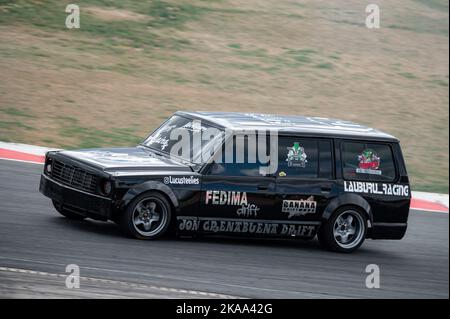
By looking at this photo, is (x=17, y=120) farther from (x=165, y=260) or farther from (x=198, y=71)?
(x=165, y=260)

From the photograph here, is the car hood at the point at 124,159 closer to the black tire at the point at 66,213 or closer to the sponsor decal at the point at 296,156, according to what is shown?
the black tire at the point at 66,213

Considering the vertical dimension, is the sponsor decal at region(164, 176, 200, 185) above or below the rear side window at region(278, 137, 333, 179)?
below

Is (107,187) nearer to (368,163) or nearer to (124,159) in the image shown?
(124,159)

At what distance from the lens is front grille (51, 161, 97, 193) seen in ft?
33.7

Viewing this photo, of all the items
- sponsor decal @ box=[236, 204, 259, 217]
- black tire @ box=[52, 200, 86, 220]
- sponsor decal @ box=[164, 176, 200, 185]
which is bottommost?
black tire @ box=[52, 200, 86, 220]

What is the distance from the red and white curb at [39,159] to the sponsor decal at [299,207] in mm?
4811

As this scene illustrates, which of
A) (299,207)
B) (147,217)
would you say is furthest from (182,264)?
(299,207)

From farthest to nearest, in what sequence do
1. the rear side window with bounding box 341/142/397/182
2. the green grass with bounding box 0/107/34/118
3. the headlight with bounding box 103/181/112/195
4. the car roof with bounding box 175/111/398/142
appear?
the green grass with bounding box 0/107/34/118 → the rear side window with bounding box 341/142/397/182 → the car roof with bounding box 175/111/398/142 → the headlight with bounding box 103/181/112/195

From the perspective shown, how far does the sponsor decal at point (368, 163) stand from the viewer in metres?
11.5

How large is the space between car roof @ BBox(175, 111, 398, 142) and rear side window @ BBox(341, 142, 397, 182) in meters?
0.12

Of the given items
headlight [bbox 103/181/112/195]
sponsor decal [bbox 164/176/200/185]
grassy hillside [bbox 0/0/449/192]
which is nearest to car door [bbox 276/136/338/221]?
sponsor decal [bbox 164/176/200/185]

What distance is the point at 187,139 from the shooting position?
11281 mm

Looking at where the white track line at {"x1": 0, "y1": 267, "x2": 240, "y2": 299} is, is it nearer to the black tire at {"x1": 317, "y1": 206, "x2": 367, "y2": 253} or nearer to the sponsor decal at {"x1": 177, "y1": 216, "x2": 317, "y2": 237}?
the sponsor decal at {"x1": 177, "y1": 216, "x2": 317, "y2": 237}
